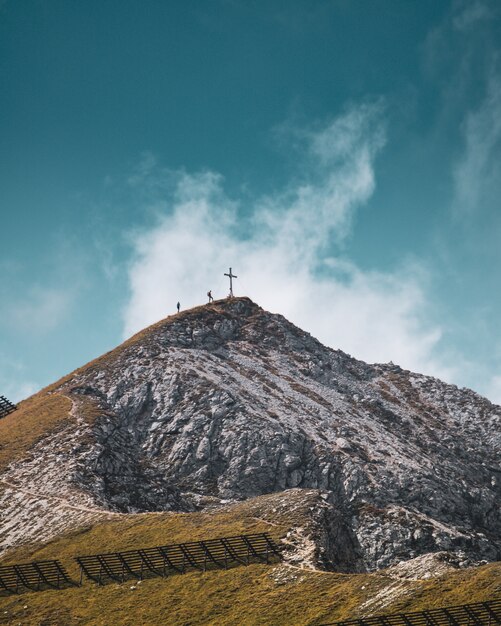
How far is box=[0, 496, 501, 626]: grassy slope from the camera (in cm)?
5044

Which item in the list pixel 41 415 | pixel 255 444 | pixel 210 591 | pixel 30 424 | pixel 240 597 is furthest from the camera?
pixel 41 415

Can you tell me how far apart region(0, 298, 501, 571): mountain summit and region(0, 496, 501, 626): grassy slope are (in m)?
12.4

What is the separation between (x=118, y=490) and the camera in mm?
93375

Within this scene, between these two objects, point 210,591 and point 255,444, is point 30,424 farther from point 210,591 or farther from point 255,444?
point 210,591

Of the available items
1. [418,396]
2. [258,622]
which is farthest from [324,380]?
[258,622]

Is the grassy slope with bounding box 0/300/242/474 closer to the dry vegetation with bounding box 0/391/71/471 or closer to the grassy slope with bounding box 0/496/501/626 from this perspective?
the dry vegetation with bounding box 0/391/71/471

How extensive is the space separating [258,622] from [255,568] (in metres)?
10.4

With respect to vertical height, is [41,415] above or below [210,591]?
above

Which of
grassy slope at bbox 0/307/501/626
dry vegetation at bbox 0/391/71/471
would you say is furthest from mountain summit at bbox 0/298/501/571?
grassy slope at bbox 0/307/501/626

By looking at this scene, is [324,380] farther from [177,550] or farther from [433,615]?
[433,615]

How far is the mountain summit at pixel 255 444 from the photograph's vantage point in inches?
3536

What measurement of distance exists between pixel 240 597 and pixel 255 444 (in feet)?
170

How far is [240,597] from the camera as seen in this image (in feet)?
188

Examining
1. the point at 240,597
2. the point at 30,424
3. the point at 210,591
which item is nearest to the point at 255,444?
the point at 30,424
